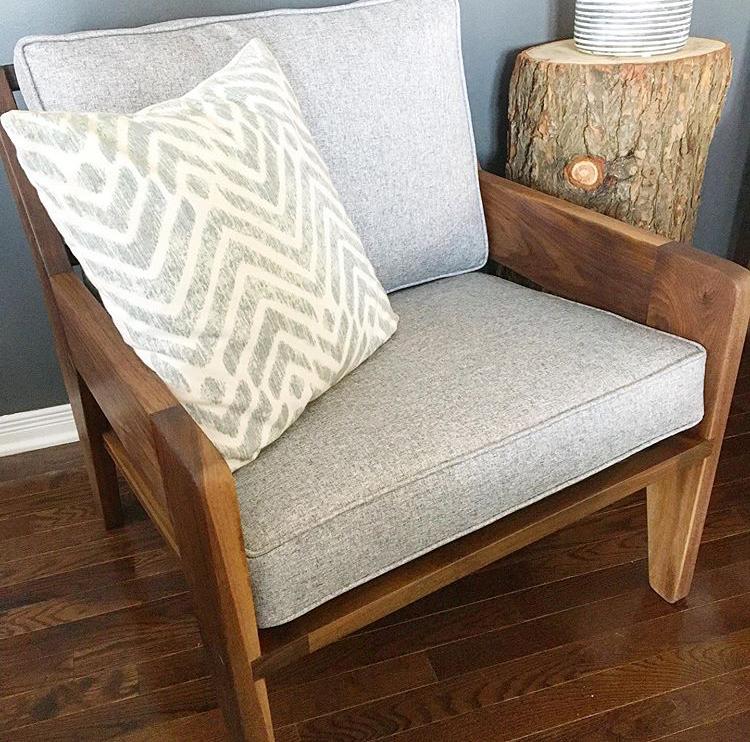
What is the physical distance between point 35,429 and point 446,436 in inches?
41.2

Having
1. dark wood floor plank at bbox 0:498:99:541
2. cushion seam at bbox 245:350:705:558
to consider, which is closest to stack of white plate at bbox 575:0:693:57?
cushion seam at bbox 245:350:705:558

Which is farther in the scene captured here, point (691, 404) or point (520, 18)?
point (520, 18)

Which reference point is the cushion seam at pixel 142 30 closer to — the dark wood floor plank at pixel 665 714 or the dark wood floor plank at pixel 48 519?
the dark wood floor plank at pixel 48 519

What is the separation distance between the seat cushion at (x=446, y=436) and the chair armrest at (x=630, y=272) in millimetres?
32

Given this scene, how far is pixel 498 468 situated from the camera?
0.90m

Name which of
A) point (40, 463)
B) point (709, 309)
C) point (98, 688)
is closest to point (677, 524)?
point (709, 309)

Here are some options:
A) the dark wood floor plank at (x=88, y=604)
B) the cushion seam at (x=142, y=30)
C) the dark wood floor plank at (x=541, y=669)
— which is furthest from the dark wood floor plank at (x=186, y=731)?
the cushion seam at (x=142, y=30)

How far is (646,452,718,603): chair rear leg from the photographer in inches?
44.6

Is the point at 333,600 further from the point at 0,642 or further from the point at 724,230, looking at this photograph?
the point at 724,230

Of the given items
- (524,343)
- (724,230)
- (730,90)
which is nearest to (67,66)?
(524,343)

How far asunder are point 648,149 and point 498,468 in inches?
28.0

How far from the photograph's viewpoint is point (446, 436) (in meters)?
0.89

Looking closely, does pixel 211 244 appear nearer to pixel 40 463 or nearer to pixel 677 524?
pixel 677 524

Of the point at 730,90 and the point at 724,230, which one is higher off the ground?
the point at 730,90
